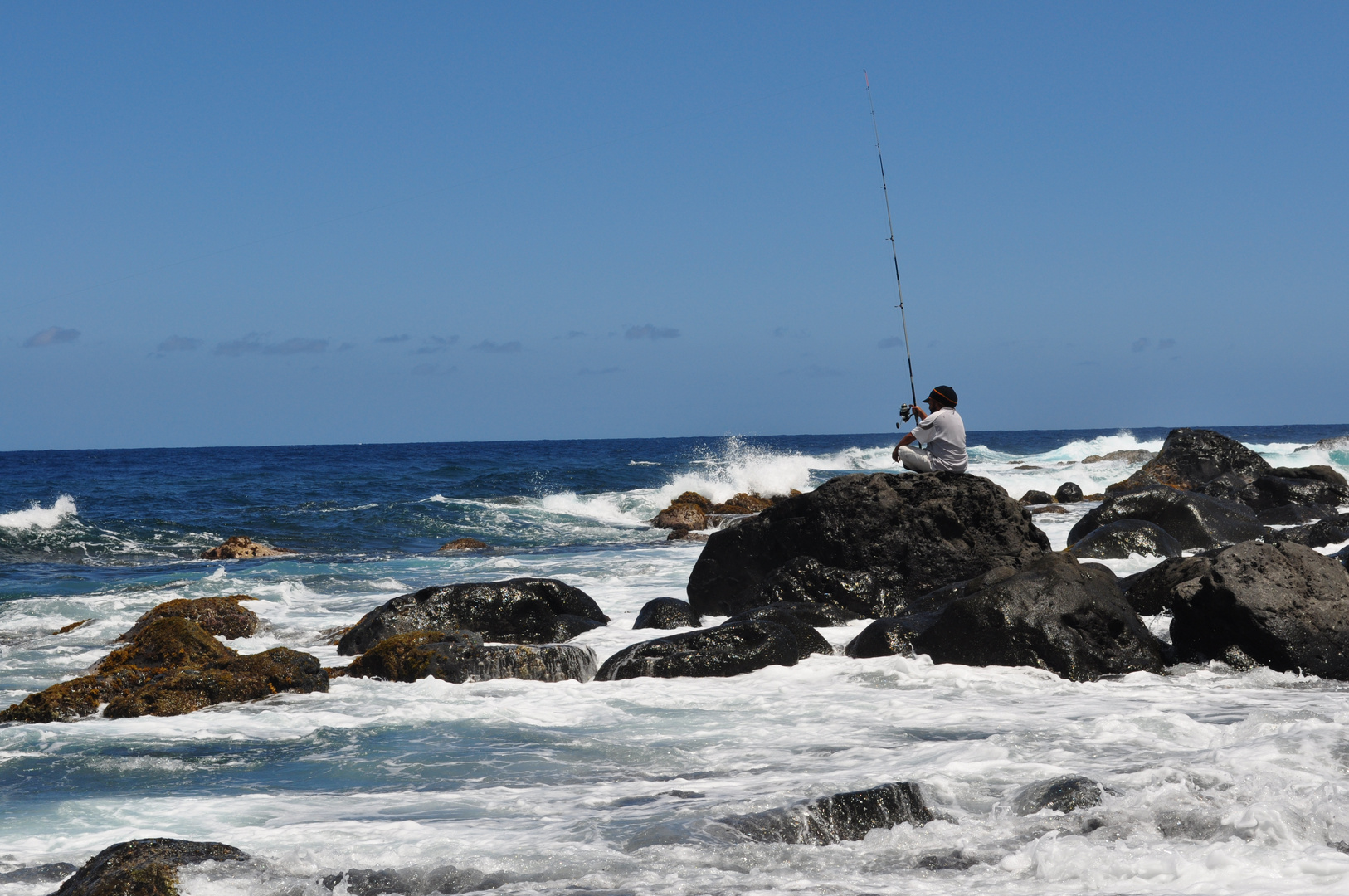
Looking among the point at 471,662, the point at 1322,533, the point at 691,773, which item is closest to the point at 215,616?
the point at 471,662

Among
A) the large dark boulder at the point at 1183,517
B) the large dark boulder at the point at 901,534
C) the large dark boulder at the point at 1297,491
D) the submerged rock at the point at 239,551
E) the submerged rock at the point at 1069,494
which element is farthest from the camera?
the submerged rock at the point at 1069,494

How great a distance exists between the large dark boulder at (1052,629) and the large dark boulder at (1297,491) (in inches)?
502

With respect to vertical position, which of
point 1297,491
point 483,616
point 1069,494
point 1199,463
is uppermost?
point 483,616

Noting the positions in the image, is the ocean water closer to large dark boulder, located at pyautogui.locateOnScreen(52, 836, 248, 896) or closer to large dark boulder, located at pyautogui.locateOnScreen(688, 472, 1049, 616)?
large dark boulder, located at pyautogui.locateOnScreen(52, 836, 248, 896)

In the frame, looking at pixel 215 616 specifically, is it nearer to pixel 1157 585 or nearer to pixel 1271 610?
pixel 1157 585

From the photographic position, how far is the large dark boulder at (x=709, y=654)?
8055mm

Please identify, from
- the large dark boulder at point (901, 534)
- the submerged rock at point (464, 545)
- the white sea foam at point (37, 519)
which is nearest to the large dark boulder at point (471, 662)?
the large dark boulder at point (901, 534)

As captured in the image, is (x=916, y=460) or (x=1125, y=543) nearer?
(x=916, y=460)

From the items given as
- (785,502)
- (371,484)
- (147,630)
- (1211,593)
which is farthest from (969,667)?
(371,484)

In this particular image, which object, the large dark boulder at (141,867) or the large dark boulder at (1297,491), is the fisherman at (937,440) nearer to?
the large dark boulder at (141,867)

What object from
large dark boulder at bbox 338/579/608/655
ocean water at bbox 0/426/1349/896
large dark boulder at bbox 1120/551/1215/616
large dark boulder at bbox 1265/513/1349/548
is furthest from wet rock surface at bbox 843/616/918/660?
large dark boulder at bbox 1265/513/1349/548

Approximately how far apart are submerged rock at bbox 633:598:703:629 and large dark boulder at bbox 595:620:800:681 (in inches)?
68.2

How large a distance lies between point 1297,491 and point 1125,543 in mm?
9587

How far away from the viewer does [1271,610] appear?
7.60 meters
